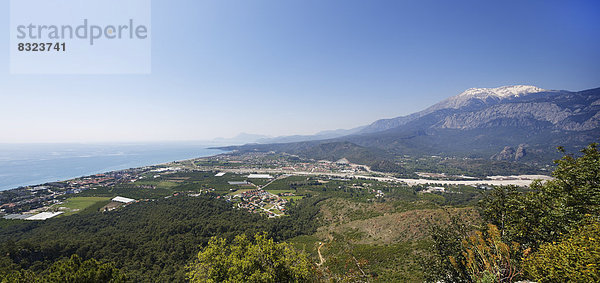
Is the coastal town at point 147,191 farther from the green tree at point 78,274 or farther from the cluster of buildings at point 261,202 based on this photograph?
the green tree at point 78,274

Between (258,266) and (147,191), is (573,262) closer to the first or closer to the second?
(258,266)

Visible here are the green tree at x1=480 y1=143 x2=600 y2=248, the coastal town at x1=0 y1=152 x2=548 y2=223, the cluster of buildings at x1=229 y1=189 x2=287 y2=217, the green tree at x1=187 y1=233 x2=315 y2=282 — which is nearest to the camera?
the green tree at x1=187 y1=233 x2=315 y2=282

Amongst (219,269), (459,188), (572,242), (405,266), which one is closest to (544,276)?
(572,242)

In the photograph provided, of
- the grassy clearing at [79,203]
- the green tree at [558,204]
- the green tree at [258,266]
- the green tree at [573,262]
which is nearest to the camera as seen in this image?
the green tree at [573,262]

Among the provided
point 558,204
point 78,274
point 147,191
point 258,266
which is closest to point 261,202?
point 147,191

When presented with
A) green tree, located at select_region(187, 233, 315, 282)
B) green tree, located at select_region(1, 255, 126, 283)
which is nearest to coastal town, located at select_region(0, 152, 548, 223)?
green tree, located at select_region(1, 255, 126, 283)

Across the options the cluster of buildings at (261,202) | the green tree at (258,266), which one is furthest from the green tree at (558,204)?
the cluster of buildings at (261,202)

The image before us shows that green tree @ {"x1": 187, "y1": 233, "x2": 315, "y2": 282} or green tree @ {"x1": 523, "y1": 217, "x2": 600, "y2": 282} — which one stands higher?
green tree @ {"x1": 523, "y1": 217, "x2": 600, "y2": 282}

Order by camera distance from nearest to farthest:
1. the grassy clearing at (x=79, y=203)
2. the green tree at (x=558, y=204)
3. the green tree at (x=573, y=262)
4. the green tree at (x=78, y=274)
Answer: the green tree at (x=573, y=262)
the green tree at (x=78, y=274)
the green tree at (x=558, y=204)
the grassy clearing at (x=79, y=203)

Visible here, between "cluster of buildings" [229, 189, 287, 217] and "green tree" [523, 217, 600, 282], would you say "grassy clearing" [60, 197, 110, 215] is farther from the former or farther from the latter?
"green tree" [523, 217, 600, 282]

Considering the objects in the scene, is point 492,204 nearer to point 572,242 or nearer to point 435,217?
point 572,242
